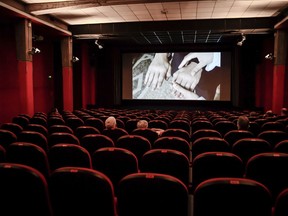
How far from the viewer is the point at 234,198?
1793 mm

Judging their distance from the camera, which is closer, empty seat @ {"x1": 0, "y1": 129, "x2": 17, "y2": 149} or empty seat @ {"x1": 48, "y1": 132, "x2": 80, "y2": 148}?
empty seat @ {"x1": 48, "y1": 132, "x2": 80, "y2": 148}

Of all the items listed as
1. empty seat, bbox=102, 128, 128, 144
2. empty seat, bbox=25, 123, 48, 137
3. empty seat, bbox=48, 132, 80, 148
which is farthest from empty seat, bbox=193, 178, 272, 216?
empty seat, bbox=25, 123, 48, 137

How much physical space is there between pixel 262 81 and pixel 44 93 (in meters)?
12.8

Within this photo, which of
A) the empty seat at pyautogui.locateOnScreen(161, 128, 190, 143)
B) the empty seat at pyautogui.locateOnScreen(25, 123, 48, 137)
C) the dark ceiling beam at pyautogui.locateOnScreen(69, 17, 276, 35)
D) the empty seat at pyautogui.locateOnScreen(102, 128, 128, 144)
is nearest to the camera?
the empty seat at pyautogui.locateOnScreen(161, 128, 190, 143)

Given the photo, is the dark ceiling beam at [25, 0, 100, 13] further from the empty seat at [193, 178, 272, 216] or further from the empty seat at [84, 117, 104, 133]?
the empty seat at [193, 178, 272, 216]

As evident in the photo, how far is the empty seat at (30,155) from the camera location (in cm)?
316

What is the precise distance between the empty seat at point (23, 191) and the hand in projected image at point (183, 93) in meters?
15.6

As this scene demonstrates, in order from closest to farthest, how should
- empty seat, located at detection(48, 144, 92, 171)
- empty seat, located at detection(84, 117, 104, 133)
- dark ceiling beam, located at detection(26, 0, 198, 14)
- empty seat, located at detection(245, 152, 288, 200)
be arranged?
empty seat, located at detection(245, 152, 288, 200)
empty seat, located at detection(48, 144, 92, 171)
empty seat, located at detection(84, 117, 104, 133)
dark ceiling beam, located at detection(26, 0, 198, 14)

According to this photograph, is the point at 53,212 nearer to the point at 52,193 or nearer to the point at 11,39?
the point at 52,193

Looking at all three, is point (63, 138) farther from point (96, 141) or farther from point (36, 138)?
point (96, 141)

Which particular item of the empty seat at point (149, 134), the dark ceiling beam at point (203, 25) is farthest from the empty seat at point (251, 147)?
the dark ceiling beam at point (203, 25)

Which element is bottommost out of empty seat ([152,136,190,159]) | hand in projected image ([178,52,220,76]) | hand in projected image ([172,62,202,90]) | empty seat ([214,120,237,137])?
empty seat ([214,120,237,137])

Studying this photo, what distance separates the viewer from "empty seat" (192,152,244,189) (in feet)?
9.10

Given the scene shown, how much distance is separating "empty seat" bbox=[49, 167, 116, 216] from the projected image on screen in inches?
613
